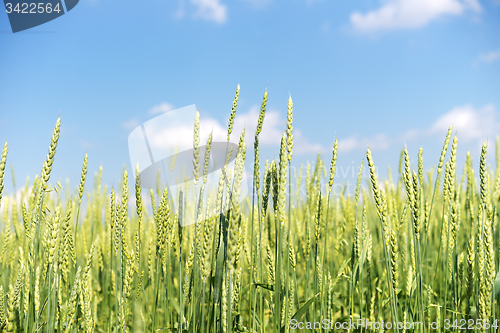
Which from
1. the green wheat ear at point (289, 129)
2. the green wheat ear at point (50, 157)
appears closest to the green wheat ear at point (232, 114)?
the green wheat ear at point (289, 129)

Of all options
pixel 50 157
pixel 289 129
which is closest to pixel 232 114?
pixel 289 129

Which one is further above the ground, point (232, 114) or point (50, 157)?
point (232, 114)

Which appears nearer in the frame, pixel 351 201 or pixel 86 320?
pixel 86 320

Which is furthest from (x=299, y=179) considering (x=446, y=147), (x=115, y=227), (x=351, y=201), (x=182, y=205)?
(x=115, y=227)

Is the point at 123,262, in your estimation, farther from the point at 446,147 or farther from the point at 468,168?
the point at 468,168

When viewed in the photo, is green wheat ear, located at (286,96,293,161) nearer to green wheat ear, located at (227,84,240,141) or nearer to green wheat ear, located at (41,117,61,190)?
green wheat ear, located at (227,84,240,141)

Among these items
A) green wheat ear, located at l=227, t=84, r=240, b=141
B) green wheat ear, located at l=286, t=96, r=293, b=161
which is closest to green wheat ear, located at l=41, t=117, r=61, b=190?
green wheat ear, located at l=227, t=84, r=240, b=141

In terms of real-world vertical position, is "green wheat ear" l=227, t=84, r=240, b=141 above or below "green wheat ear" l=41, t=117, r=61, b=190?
above

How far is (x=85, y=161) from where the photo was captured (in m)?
1.29

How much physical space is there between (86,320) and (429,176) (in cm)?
312

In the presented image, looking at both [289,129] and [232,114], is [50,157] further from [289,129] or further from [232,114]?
[289,129]

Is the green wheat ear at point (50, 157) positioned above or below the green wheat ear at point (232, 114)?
below

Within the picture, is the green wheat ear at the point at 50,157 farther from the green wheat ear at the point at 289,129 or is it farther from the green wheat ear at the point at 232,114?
the green wheat ear at the point at 289,129

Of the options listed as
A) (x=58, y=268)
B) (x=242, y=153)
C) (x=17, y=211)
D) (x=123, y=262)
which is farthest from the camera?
(x=17, y=211)
